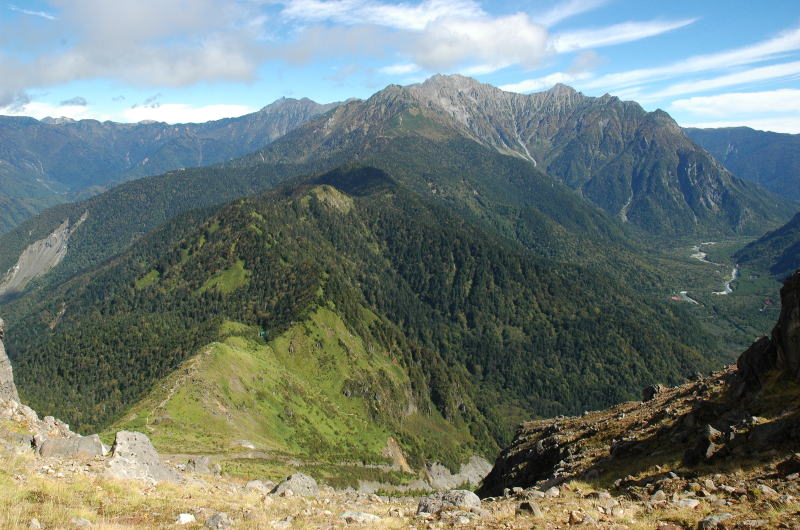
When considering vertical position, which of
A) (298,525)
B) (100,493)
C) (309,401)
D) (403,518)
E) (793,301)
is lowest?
(309,401)

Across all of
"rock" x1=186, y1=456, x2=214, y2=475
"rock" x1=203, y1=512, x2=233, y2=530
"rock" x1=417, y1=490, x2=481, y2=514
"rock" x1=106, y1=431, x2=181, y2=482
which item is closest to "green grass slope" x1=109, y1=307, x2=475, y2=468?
"rock" x1=186, y1=456, x2=214, y2=475

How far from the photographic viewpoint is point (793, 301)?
3350 cm

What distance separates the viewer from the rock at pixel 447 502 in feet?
85.3

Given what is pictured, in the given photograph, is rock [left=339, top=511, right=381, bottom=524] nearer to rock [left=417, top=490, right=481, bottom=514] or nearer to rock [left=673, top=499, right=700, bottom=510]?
rock [left=417, top=490, right=481, bottom=514]

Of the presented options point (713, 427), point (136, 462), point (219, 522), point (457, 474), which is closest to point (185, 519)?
point (219, 522)

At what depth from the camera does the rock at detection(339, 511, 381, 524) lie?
906 inches

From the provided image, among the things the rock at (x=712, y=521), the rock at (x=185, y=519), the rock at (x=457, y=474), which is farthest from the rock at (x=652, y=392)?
the rock at (x=457, y=474)

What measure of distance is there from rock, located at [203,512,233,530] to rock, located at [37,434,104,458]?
12.2 metres

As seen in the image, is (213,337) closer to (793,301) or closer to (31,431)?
(31,431)

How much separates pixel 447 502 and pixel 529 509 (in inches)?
189

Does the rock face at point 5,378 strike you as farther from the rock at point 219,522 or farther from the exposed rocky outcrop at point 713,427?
the exposed rocky outcrop at point 713,427

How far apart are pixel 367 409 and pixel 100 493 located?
154168 mm

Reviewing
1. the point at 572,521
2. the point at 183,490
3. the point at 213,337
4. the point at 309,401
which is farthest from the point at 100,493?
the point at 213,337

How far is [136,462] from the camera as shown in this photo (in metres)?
28.9
